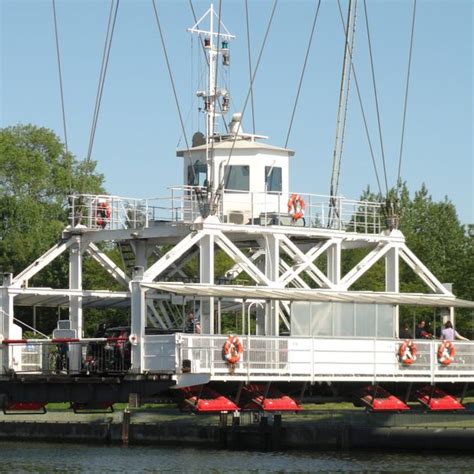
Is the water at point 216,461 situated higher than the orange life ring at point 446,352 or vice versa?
the orange life ring at point 446,352

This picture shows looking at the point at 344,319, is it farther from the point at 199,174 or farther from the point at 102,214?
the point at 102,214

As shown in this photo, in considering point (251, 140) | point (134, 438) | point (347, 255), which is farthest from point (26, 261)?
point (251, 140)

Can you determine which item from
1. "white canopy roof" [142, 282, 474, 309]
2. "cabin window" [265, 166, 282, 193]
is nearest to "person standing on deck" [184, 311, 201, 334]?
"white canopy roof" [142, 282, 474, 309]

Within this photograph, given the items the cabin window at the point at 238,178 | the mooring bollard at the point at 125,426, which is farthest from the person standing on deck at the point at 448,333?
the mooring bollard at the point at 125,426

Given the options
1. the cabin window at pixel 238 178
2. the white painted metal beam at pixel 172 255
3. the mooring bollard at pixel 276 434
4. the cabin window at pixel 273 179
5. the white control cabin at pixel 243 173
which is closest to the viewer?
the white painted metal beam at pixel 172 255

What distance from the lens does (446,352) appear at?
5584 centimetres

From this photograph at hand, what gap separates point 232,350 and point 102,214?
1025cm

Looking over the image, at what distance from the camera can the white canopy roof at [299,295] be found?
50844mm

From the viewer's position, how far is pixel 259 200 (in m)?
59.1

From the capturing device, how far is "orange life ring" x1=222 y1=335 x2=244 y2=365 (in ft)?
164

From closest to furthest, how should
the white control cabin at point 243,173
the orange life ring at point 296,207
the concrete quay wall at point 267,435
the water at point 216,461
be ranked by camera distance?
the water at point 216,461 < the orange life ring at point 296,207 < the white control cabin at point 243,173 < the concrete quay wall at point 267,435

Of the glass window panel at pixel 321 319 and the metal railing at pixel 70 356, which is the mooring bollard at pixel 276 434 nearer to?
the glass window panel at pixel 321 319

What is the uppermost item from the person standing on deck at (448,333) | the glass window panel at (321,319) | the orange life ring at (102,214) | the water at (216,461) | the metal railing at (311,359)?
the orange life ring at (102,214)

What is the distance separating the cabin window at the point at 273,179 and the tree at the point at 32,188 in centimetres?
4471
